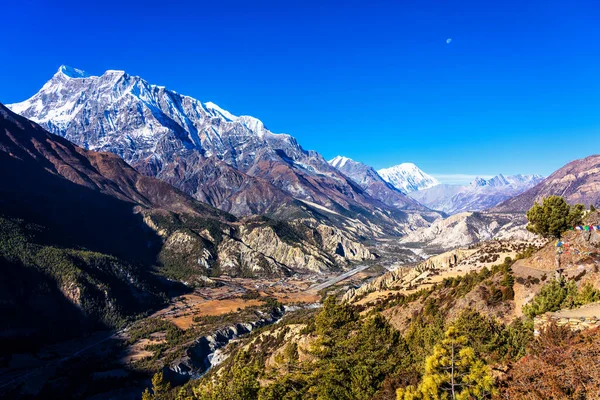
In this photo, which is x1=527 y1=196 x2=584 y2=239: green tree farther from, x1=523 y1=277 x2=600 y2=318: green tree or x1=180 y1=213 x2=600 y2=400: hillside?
x1=523 y1=277 x2=600 y2=318: green tree

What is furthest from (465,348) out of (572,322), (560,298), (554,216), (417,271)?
(417,271)

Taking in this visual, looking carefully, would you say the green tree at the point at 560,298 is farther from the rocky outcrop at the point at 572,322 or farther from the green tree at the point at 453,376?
the green tree at the point at 453,376

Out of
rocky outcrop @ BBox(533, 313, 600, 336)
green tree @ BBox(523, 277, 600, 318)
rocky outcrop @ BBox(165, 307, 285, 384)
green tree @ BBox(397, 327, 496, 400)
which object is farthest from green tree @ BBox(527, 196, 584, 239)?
rocky outcrop @ BBox(165, 307, 285, 384)

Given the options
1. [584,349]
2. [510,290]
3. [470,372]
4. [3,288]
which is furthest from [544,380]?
[3,288]

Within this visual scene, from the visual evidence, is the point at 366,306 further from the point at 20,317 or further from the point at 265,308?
the point at 20,317

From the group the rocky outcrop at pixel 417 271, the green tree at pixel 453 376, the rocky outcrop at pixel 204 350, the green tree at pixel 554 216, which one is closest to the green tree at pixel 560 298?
the green tree at pixel 453 376

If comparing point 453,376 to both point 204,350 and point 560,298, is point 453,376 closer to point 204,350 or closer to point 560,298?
point 560,298

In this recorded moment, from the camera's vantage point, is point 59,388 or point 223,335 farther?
point 223,335
